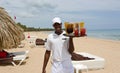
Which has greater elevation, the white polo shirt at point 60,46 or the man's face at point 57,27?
the man's face at point 57,27

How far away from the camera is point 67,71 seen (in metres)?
3.88

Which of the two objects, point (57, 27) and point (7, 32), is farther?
point (7, 32)

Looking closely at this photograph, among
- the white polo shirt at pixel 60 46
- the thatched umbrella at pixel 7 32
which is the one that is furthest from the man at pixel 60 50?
the thatched umbrella at pixel 7 32

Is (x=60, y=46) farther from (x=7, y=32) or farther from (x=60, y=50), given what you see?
(x=7, y=32)

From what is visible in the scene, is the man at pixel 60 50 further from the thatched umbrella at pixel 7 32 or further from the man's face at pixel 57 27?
the thatched umbrella at pixel 7 32

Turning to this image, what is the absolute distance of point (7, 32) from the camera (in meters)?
9.61

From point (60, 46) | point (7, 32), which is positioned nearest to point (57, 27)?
point (60, 46)

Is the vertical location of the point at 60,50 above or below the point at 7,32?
above

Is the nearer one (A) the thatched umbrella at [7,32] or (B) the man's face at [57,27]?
(B) the man's face at [57,27]

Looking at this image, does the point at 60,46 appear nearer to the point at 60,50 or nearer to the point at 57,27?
the point at 60,50

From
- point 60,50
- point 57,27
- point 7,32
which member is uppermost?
point 57,27

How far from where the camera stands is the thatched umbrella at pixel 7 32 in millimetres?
9492

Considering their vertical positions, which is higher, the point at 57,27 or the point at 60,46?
the point at 57,27

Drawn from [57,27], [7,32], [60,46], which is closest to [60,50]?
[60,46]
